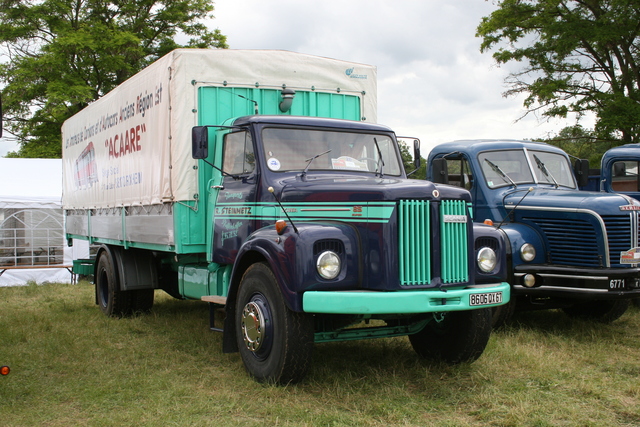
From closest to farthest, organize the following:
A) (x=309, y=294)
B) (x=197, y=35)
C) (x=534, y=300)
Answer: (x=309, y=294), (x=534, y=300), (x=197, y=35)

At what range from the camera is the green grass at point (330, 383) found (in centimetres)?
483

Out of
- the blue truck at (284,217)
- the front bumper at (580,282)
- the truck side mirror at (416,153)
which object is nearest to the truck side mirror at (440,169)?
the truck side mirror at (416,153)

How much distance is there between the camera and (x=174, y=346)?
741 cm

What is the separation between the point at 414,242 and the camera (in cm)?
516

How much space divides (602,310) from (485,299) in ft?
13.5

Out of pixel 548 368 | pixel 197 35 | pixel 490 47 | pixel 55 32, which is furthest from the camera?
pixel 197 35

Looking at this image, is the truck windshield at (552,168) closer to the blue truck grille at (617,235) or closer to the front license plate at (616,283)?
the blue truck grille at (617,235)

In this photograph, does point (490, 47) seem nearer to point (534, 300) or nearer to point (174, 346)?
point (534, 300)

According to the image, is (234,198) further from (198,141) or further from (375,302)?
(375,302)

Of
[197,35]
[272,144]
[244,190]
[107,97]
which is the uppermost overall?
[197,35]

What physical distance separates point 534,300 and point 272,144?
3.84 meters

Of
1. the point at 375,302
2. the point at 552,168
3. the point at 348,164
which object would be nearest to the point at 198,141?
the point at 348,164

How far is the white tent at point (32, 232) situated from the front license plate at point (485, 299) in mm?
13064

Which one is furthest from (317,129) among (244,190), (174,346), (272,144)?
(174,346)
